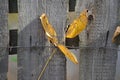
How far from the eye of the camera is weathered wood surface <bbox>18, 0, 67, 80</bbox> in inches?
117

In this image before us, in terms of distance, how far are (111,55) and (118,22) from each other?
0.33 m

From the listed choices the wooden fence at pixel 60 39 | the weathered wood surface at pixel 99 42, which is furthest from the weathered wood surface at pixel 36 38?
the weathered wood surface at pixel 99 42

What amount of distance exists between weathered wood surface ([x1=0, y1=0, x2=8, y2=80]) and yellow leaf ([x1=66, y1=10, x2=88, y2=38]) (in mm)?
595

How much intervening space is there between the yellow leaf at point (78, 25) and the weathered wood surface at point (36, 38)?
0.10 m

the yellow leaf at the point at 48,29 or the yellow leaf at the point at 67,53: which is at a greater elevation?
the yellow leaf at the point at 48,29

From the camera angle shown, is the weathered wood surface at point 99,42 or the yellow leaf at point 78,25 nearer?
the yellow leaf at point 78,25

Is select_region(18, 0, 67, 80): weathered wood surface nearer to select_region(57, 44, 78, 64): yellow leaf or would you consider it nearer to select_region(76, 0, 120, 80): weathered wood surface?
select_region(57, 44, 78, 64): yellow leaf

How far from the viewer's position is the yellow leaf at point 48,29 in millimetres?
2928

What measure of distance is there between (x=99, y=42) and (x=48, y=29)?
53 cm

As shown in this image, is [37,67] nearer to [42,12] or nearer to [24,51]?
[24,51]

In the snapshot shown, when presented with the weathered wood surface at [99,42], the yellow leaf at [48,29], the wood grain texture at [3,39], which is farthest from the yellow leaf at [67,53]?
the wood grain texture at [3,39]

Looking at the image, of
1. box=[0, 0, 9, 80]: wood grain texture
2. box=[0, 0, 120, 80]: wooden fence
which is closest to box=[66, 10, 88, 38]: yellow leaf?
box=[0, 0, 120, 80]: wooden fence

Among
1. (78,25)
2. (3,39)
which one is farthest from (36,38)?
(78,25)

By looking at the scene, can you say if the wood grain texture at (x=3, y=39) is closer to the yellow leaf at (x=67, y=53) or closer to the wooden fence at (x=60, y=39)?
the wooden fence at (x=60, y=39)
